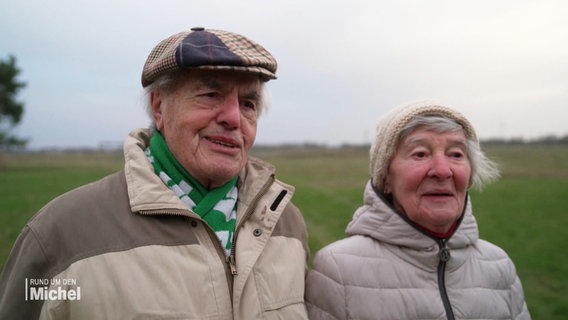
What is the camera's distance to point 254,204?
7.12ft

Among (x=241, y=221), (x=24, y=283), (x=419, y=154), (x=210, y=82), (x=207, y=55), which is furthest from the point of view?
(x=419, y=154)

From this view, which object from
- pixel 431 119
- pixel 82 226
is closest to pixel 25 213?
pixel 82 226

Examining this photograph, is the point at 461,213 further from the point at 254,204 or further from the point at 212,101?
the point at 212,101

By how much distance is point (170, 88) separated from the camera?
6.62ft

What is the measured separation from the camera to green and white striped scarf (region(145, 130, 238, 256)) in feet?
6.54

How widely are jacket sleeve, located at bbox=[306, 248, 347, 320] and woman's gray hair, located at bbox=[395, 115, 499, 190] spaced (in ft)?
2.85

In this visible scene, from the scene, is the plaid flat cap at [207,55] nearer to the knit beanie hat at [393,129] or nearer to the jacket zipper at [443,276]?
the knit beanie hat at [393,129]

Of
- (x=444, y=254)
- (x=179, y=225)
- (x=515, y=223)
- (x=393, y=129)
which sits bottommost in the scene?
(x=515, y=223)

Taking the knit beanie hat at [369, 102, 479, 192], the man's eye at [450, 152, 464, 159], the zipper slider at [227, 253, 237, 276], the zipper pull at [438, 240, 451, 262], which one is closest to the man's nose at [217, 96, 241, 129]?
the zipper slider at [227, 253, 237, 276]

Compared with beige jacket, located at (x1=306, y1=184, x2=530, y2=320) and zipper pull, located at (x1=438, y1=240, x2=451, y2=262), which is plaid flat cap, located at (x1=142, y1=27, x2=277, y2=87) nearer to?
beige jacket, located at (x1=306, y1=184, x2=530, y2=320)

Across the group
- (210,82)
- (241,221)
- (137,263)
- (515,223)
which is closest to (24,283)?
(137,263)

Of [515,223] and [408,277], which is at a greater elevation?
[408,277]

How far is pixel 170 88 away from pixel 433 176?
154 cm

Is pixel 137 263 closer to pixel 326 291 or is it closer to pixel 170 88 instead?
pixel 170 88
